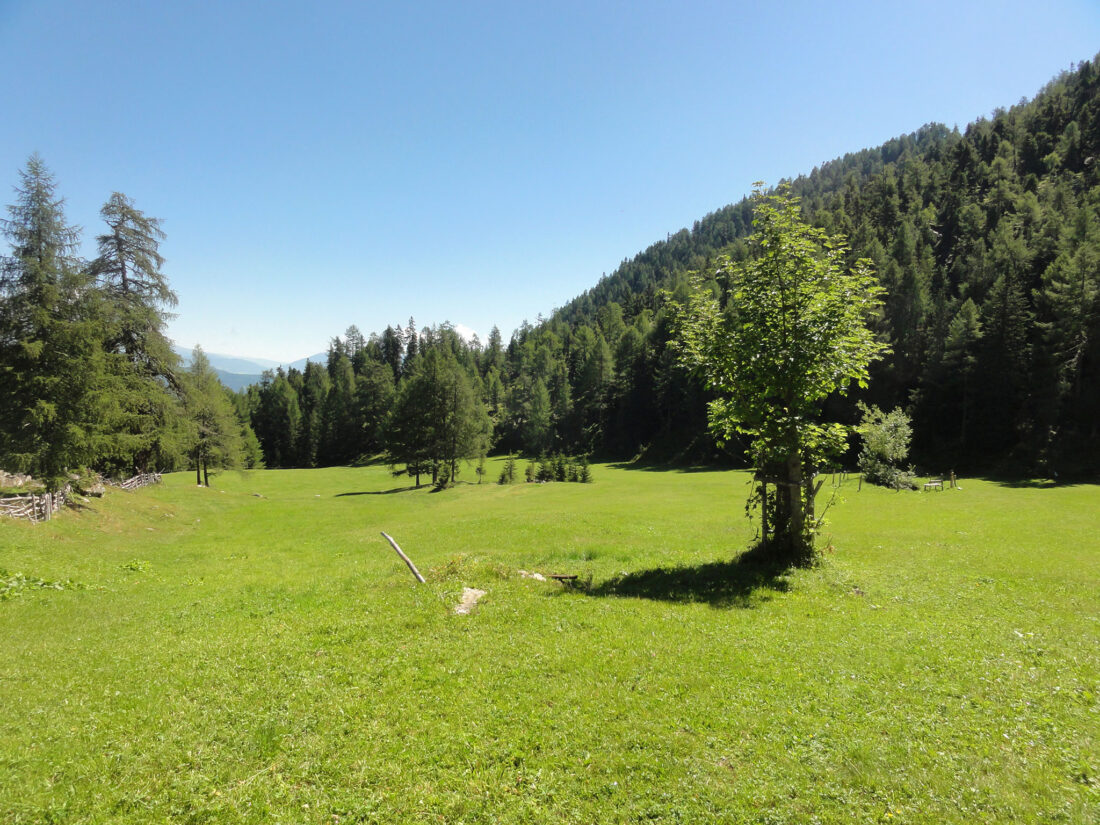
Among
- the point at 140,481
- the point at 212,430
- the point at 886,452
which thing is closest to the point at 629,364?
the point at 886,452

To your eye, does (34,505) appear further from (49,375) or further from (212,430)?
(212,430)

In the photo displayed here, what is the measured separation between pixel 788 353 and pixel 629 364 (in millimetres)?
94560

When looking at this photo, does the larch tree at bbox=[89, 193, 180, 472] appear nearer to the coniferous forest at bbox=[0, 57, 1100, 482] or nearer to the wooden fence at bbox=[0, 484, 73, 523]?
the coniferous forest at bbox=[0, 57, 1100, 482]

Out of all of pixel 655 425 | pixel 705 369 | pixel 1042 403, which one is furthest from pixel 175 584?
pixel 655 425

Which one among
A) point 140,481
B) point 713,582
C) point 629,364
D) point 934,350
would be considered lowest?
point 713,582

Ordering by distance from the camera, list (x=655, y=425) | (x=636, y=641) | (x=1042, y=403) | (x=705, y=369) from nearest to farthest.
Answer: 1. (x=636, y=641)
2. (x=705, y=369)
3. (x=1042, y=403)
4. (x=655, y=425)

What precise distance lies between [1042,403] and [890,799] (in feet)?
229

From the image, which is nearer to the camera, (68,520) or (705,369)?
(705,369)

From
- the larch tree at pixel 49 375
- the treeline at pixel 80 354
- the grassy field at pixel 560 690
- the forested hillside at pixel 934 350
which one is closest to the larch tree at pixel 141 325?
the treeline at pixel 80 354

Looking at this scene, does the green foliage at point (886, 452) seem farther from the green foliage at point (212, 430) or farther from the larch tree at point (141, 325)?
the green foliage at point (212, 430)

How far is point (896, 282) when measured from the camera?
3034 inches

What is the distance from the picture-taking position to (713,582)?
50.9ft

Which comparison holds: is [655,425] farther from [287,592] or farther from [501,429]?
[287,592]

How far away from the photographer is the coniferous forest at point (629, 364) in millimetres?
25156
